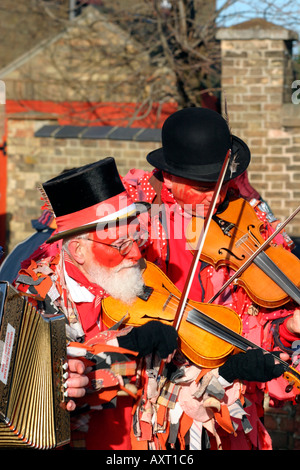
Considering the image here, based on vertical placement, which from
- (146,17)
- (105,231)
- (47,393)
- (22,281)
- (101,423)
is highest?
(146,17)

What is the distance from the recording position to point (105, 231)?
2.70 meters

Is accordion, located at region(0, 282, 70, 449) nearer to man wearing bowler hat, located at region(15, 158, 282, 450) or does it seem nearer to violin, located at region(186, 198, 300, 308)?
man wearing bowler hat, located at region(15, 158, 282, 450)

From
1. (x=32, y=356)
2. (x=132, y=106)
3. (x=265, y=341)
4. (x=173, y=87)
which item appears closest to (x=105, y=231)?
(x=32, y=356)

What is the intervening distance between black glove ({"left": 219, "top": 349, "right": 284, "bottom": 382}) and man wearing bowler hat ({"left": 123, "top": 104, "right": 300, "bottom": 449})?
0.41 m

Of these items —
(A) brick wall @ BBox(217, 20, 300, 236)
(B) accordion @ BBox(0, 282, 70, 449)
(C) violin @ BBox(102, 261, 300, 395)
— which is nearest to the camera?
(B) accordion @ BBox(0, 282, 70, 449)

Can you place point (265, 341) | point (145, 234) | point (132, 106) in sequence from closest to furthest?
point (145, 234) → point (265, 341) → point (132, 106)

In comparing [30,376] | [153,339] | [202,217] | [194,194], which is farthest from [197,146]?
[30,376]

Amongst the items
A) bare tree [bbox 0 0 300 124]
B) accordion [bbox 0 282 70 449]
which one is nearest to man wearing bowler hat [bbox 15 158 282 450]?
accordion [bbox 0 282 70 449]

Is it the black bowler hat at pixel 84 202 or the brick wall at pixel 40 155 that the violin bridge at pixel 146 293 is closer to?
the black bowler hat at pixel 84 202

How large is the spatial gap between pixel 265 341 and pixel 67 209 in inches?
40.6

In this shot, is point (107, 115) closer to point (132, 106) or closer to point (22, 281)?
point (132, 106)

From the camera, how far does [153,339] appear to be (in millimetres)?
2494

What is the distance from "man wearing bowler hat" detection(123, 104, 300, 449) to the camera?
3.08 m

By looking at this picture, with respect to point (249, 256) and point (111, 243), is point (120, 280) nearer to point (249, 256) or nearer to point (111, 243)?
point (111, 243)
